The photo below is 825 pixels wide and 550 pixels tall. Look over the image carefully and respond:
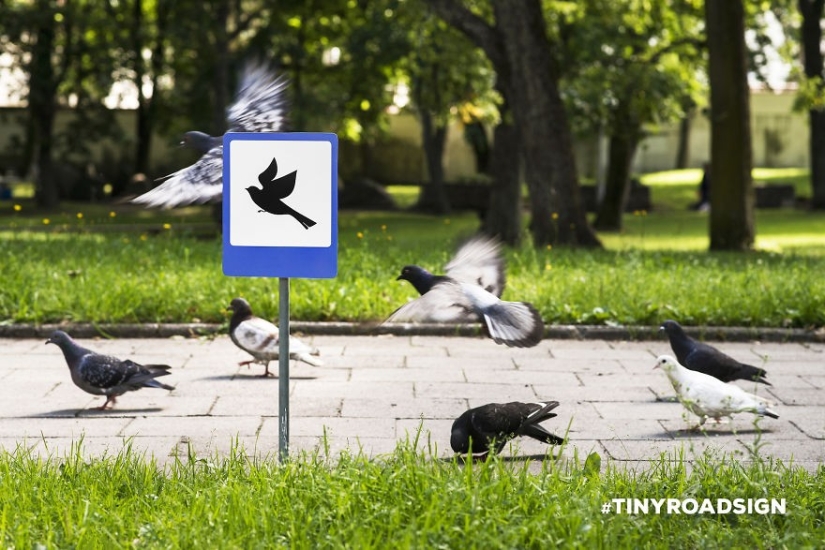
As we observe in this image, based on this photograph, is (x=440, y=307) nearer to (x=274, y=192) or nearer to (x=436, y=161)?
(x=274, y=192)

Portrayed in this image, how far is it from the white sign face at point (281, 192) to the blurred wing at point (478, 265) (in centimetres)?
174

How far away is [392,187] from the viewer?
48.9 m

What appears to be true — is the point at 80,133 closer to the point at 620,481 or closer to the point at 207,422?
the point at 207,422

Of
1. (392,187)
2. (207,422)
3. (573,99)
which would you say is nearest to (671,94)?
(573,99)

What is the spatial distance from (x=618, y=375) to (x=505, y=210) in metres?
16.3

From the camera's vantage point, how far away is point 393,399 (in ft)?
26.7

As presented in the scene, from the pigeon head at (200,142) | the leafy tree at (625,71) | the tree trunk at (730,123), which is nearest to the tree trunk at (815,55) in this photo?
the leafy tree at (625,71)

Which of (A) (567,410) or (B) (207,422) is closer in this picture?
(B) (207,422)

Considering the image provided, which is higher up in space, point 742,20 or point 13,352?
point 742,20

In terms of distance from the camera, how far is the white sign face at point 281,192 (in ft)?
17.6

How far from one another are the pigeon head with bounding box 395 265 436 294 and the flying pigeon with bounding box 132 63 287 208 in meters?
1.09

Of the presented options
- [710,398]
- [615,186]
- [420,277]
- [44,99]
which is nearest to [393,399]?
[420,277]

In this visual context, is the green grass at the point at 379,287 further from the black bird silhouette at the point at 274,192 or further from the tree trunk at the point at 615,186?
the tree trunk at the point at 615,186

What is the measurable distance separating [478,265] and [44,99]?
97.4ft
